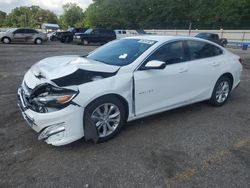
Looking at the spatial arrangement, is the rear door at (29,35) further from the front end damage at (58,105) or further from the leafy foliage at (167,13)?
the leafy foliage at (167,13)

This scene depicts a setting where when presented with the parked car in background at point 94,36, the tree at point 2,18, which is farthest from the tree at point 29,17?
the parked car in background at point 94,36

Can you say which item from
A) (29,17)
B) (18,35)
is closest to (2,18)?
(29,17)

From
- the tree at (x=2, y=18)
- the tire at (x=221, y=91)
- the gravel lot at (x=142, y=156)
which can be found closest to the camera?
the gravel lot at (x=142, y=156)

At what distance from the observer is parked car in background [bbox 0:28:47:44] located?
76.2 feet

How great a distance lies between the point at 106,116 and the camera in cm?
374

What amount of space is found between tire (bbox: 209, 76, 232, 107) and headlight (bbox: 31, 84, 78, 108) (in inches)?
129

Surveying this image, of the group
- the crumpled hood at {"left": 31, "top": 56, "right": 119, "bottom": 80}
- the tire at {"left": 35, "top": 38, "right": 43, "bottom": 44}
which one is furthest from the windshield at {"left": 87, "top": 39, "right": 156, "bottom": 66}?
the tire at {"left": 35, "top": 38, "right": 43, "bottom": 44}

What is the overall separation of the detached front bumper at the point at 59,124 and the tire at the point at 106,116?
6.3 inches

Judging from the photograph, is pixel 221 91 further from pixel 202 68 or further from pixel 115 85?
pixel 115 85

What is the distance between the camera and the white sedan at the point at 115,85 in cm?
331

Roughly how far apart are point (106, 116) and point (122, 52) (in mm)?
1295

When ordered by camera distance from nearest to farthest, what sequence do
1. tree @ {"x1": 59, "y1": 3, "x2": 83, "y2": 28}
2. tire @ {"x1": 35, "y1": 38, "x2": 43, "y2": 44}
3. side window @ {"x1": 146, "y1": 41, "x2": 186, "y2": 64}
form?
side window @ {"x1": 146, "y1": 41, "x2": 186, "y2": 64}, tire @ {"x1": 35, "y1": 38, "x2": 43, "y2": 44}, tree @ {"x1": 59, "y1": 3, "x2": 83, "y2": 28}

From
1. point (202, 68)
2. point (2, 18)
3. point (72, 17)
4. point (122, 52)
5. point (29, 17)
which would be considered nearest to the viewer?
point (122, 52)

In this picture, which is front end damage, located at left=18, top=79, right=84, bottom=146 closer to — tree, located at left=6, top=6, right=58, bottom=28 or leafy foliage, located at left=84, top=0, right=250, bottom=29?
leafy foliage, located at left=84, top=0, right=250, bottom=29
